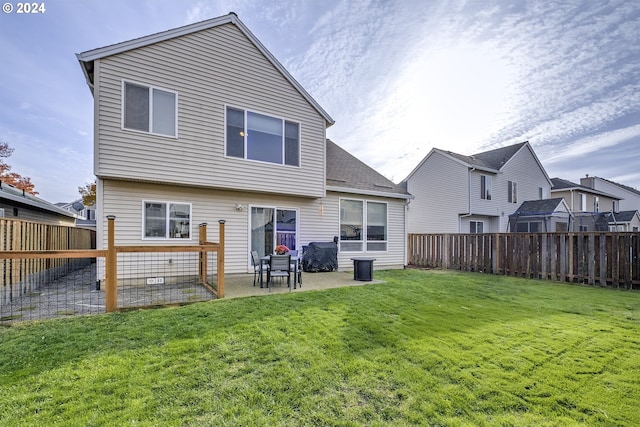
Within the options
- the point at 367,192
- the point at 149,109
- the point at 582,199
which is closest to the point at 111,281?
the point at 149,109

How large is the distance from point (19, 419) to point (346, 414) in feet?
8.55

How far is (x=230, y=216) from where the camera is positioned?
8.73m

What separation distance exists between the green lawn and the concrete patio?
1.32m

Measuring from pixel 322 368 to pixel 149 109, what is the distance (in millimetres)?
7590

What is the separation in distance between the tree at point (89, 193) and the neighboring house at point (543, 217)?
34.9 m

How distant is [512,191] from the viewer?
1962 cm

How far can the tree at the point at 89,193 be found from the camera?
25.8m

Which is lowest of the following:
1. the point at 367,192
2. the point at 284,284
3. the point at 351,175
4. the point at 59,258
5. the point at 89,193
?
the point at 284,284

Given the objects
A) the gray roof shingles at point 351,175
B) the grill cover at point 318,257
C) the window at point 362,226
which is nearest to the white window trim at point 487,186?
the gray roof shingles at point 351,175

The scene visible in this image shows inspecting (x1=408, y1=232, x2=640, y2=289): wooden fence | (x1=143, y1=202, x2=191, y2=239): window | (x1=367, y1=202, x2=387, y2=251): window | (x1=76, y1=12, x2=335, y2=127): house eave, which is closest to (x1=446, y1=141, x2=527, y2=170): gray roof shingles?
(x1=408, y1=232, x2=640, y2=289): wooden fence

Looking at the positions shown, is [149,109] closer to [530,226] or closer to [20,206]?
[20,206]

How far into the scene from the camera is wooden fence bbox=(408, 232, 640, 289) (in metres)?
8.07

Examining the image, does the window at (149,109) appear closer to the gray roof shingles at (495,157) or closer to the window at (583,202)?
the gray roof shingles at (495,157)

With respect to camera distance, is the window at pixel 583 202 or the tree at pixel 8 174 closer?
the tree at pixel 8 174
